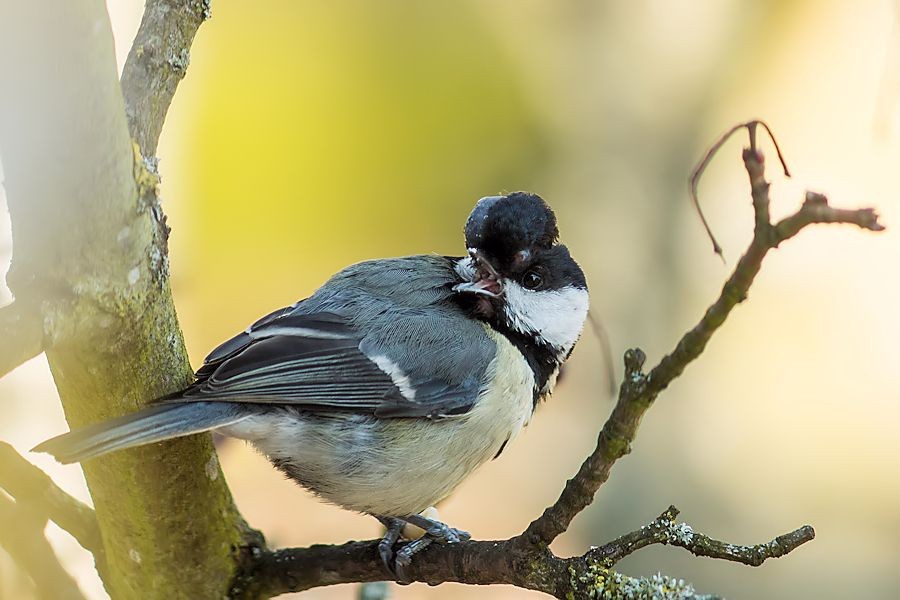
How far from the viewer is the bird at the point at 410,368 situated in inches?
72.5

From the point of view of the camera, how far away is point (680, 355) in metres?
1.04

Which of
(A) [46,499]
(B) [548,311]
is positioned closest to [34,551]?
(A) [46,499]

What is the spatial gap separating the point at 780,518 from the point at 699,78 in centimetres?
203

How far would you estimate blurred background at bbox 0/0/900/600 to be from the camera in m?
4.27

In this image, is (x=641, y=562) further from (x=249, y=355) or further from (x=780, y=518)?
(x=249, y=355)

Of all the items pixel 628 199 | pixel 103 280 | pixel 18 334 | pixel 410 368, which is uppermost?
pixel 628 199

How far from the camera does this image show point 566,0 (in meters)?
4.42

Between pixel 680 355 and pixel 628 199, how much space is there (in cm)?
356

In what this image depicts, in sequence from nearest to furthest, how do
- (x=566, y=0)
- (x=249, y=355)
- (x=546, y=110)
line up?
(x=249, y=355) < (x=566, y=0) < (x=546, y=110)

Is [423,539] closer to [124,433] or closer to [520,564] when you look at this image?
[520,564]

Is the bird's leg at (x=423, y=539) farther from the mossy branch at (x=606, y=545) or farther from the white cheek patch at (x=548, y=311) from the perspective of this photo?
the white cheek patch at (x=548, y=311)

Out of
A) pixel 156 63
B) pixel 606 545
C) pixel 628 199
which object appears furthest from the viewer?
pixel 628 199

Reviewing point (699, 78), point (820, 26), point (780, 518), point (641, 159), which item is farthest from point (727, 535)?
point (820, 26)

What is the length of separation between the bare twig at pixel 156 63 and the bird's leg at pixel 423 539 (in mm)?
815
